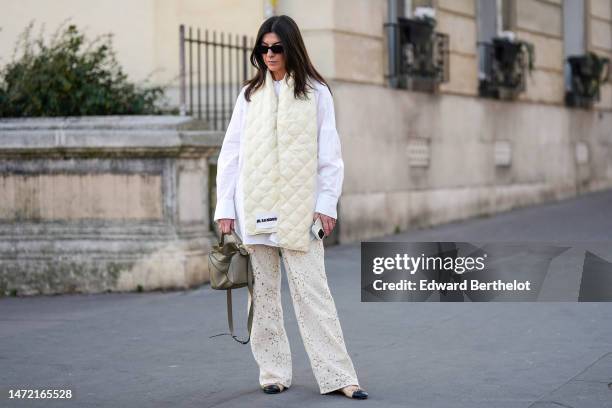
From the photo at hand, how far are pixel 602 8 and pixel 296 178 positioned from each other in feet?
54.5

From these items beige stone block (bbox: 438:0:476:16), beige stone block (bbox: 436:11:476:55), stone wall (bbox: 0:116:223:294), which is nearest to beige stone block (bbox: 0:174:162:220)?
stone wall (bbox: 0:116:223:294)

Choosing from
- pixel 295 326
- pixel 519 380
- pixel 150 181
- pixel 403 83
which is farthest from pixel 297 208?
pixel 403 83

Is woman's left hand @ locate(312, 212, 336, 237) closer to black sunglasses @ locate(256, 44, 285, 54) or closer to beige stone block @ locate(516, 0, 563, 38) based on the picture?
black sunglasses @ locate(256, 44, 285, 54)

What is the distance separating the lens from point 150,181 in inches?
409

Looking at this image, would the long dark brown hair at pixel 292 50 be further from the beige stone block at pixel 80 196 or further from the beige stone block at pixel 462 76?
the beige stone block at pixel 462 76

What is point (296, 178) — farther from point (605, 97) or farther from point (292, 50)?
point (605, 97)

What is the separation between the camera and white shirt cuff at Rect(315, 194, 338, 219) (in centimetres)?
580

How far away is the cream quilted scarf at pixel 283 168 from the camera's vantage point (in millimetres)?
5770

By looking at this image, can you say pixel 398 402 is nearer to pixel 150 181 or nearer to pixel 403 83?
pixel 150 181

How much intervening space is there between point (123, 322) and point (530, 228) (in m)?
7.41

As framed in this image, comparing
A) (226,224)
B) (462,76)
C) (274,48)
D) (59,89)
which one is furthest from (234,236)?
(462,76)

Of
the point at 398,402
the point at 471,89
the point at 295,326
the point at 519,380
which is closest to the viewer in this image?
the point at 398,402

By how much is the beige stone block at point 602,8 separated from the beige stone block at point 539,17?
4.06ft

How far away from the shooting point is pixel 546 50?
63.2ft
